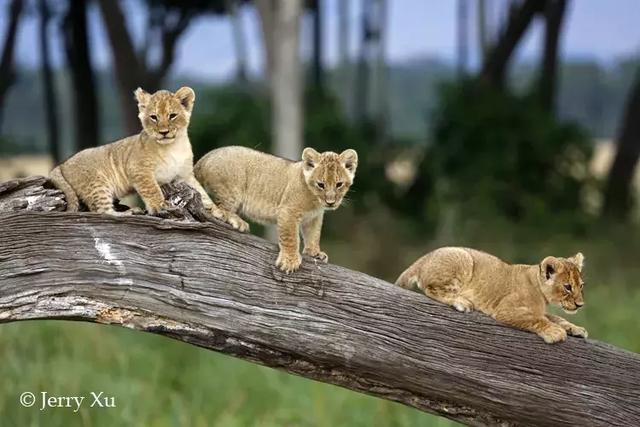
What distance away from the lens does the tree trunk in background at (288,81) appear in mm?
9141

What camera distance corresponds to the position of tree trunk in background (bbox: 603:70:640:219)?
12.7 m

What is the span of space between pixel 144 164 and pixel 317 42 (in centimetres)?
1081

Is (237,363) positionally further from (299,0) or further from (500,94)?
(500,94)

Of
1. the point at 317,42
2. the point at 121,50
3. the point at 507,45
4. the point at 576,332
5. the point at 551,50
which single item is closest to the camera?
the point at 576,332

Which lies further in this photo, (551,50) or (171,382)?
(551,50)

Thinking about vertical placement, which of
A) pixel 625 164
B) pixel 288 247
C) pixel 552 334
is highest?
pixel 288 247

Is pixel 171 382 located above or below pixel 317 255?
below

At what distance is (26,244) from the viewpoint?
309 cm

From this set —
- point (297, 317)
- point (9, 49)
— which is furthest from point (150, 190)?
point (9, 49)

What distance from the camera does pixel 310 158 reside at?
3.18 m

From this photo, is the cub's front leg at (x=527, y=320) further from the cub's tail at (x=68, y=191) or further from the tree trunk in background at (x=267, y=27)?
the tree trunk in background at (x=267, y=27)

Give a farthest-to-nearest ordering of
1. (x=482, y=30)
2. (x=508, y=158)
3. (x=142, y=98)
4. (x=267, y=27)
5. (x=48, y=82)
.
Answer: (x=482, y=30) → (x=48, y=82) → (x=508, y=158) → (x=267, y=27) → (x=142, y=98)

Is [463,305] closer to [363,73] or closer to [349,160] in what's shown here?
[349,160]

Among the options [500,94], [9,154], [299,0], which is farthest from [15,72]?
[500,94]
